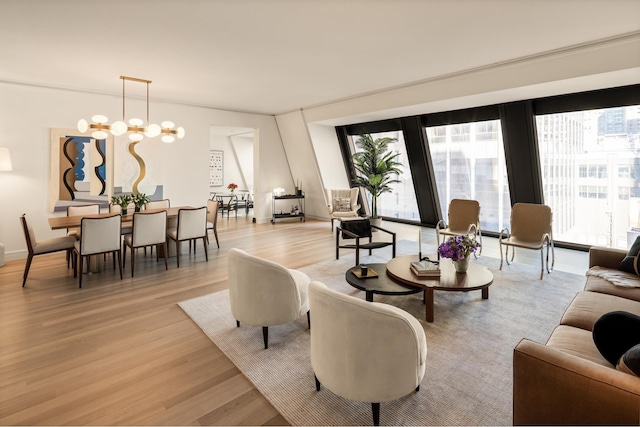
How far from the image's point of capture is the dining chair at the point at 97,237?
4.18 meters

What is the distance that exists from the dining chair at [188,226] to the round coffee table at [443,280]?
3.10 m

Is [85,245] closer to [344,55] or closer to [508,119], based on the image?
[344,55]

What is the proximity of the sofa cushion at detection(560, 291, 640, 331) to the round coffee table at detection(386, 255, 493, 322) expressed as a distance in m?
0.79

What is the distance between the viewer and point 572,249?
230 inches

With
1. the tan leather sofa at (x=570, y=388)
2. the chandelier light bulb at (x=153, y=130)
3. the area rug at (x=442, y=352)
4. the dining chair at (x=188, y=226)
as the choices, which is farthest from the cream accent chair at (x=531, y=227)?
the chandelier light bulb at (x=153, y=130)

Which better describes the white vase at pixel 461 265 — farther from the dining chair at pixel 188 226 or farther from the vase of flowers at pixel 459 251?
the dining chair at pixel 188 226

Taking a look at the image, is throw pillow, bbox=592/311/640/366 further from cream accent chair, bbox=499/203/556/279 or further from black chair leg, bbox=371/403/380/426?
cream accent chair, bbox=499/203/556/279

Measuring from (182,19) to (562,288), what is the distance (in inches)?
198

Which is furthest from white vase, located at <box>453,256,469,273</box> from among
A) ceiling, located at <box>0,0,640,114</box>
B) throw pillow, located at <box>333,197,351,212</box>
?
throw pillow, located at <box>333,197,351,212</box>

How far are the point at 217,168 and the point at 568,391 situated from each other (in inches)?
468

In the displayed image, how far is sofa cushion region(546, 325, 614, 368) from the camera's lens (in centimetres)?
179

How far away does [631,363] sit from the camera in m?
1.39

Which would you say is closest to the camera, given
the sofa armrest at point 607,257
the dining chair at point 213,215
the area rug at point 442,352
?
the area rug at point 442,352

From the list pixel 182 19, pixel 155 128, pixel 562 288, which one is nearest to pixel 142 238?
pixel 155 128
